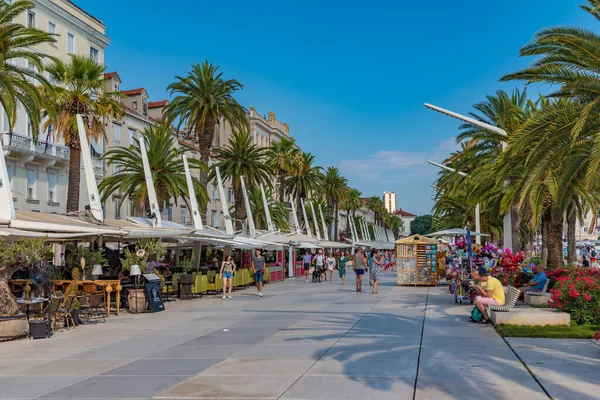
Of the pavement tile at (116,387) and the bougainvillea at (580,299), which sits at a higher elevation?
the bougainvillea at (580,299)

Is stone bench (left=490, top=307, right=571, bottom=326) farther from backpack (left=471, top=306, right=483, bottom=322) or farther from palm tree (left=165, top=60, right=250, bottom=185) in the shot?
palm tree (left=165, top=60, right=250, bottom=185)

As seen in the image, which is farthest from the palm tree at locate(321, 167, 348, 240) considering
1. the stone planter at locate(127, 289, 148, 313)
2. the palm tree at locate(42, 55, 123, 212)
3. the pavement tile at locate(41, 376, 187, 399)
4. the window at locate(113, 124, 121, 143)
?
the pavement tile at locate(41, 376, 187, 399)

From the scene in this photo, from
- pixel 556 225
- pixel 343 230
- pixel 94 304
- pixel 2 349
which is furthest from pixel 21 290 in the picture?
pixel 343 230

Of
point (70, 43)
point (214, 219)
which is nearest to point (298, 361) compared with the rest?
point (70, 43)

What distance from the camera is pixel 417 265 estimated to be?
30922mm

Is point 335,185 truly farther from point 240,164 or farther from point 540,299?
point 540,299

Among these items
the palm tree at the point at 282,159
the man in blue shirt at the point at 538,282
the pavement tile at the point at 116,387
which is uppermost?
the palm tree at the point at 282,159

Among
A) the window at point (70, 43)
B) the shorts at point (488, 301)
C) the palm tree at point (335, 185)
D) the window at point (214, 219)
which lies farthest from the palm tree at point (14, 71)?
the palm tree at point (335, 185)

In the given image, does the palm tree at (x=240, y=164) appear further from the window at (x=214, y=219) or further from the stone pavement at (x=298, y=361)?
the stone pavement at (x=298, y=361)

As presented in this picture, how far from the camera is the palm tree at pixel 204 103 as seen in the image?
3825 centimetres

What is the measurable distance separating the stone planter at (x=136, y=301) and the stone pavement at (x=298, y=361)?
252 cm

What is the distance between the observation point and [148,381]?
8.60 meters

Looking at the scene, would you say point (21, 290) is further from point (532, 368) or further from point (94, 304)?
point (532, 368)

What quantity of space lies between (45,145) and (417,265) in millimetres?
25192
